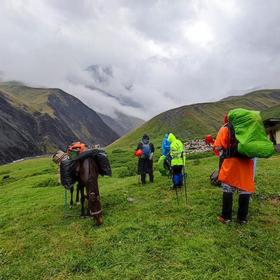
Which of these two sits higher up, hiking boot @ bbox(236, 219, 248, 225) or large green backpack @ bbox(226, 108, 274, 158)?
large green backpack @ bbox(226, 108, 274, 158)

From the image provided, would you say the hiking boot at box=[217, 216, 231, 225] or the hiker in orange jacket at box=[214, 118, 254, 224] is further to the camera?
the hiking boot at box=[217, 216, 231, 225]

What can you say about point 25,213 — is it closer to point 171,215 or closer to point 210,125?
point 171,215

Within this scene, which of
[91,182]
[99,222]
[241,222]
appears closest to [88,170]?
[91,182]

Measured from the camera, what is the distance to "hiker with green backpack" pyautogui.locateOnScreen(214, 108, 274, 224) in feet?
29.9

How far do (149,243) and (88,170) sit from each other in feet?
11.8

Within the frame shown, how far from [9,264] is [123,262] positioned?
333 centimetres

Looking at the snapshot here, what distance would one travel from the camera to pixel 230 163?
9.73 m

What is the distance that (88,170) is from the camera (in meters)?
11.5

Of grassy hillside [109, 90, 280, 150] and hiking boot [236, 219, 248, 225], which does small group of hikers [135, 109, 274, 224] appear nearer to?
hiking boot [236, 219, 248, 225]

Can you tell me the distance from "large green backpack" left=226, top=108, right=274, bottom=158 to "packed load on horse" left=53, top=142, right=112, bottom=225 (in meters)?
4.63

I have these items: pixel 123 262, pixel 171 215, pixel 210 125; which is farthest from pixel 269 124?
pixel 210 125

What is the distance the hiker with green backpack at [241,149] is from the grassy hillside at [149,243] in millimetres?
1131

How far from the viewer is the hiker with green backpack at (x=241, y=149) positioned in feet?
29.9

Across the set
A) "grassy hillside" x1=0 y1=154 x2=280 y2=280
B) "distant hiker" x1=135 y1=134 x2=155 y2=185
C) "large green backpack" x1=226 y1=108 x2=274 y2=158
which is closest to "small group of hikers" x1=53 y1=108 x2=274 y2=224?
"large green backpack" x1=226 y1=108 x2=274 y2=158
